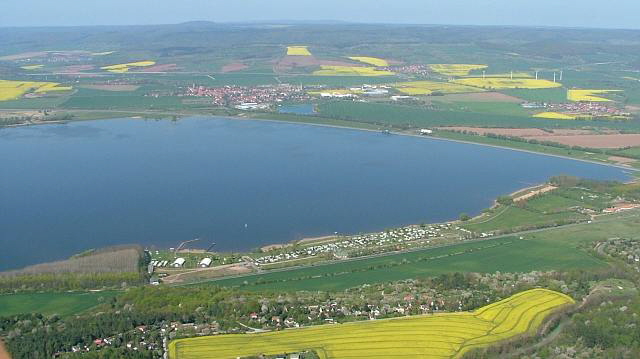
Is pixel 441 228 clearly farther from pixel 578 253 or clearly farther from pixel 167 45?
pixel 167 45

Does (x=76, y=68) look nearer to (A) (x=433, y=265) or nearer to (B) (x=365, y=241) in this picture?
(B) (x=365, y=241)

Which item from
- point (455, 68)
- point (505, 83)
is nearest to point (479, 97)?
point (505, 83)

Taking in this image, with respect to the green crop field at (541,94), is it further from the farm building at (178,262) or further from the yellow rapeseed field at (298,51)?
the farm building at (178,262)

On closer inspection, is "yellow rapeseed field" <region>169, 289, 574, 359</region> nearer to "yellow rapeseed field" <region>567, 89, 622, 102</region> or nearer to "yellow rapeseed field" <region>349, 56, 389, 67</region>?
"yellow rapeseed field" <region>567, 89, 622, 102</region>

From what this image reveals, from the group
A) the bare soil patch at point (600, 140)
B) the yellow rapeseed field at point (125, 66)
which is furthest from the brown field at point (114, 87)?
the bare soil patch at point (600, 140)

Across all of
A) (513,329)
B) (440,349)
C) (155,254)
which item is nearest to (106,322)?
(155,254)

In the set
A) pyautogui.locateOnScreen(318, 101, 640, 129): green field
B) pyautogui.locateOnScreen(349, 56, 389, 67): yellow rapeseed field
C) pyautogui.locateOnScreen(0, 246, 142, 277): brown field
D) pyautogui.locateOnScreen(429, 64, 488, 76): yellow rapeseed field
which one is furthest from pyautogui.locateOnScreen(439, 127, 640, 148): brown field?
pyautogui.locateOnScreen(349, 56, 389, 67): yellow rapeseed field
